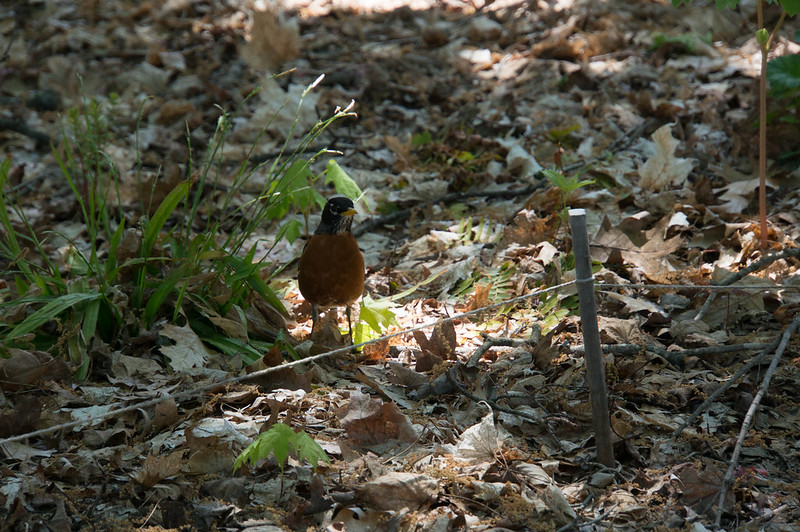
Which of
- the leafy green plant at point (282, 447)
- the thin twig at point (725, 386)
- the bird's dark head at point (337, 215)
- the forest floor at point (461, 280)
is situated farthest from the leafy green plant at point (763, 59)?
the leafy green plant at point (282, 447)

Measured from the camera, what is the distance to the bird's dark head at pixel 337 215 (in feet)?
12.4

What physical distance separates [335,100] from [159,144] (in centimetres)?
168

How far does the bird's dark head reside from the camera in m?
3.79

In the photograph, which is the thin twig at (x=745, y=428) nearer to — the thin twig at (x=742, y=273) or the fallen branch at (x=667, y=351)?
the fallen branch at (x=667, y=351)

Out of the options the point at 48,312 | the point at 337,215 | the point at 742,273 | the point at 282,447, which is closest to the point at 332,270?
the point at 337,215

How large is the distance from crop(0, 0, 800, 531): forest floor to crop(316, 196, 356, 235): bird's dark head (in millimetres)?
298

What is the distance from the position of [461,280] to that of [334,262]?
922 mm

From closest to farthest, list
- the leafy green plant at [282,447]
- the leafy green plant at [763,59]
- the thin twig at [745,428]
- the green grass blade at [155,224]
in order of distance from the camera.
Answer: the leafy green plant at [282,447] → the thin twig at [745,428] → the leafy green plant at [763,59] → the green grass blade at [155,224]

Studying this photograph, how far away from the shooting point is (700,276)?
389 centimetres

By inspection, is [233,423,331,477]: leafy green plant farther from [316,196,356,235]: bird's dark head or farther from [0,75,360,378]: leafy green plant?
[316,196,356,235]: bird's dark head

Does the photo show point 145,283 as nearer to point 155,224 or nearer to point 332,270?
point 155,224

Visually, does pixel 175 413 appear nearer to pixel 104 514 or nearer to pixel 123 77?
pixel 104 514

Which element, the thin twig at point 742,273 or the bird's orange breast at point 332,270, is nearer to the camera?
the thin twig at point 742,273

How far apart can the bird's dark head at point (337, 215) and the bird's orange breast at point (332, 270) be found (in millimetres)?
39
